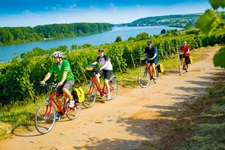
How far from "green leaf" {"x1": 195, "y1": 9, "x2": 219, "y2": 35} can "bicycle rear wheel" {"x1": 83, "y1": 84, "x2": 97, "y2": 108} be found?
8293 mm

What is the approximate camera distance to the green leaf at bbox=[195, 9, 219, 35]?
1.35 metres

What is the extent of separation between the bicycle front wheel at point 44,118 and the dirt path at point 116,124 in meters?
0.18

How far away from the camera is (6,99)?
1369cm

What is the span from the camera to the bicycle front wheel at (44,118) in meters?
7.14

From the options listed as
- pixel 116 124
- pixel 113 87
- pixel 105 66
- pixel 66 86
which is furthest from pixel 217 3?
pixel 113 87

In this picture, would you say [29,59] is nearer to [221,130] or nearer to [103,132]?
[103,132]

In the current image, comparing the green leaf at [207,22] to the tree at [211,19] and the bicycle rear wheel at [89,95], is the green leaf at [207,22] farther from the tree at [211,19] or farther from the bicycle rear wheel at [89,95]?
the bicycle rear wheel at [89,95]

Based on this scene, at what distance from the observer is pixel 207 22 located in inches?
54.3

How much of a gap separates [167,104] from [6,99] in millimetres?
9067

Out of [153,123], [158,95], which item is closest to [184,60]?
[158,95]

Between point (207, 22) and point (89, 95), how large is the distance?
849 cm

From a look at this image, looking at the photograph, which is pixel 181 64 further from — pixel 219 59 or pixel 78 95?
pixel 219 59

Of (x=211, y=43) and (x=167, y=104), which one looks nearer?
(x=167, y=104)

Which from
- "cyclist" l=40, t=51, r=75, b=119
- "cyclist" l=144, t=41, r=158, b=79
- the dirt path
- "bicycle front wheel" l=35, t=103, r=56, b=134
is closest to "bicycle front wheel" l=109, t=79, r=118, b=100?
the dirt path
